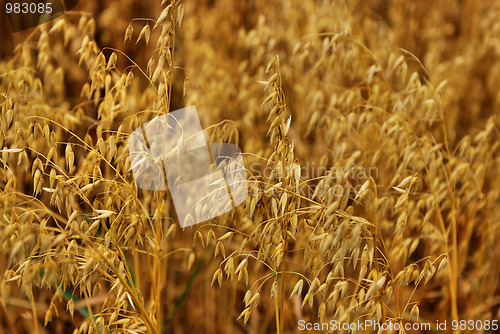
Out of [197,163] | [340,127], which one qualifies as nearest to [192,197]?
[197,163]

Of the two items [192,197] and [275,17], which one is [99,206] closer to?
[192,197]

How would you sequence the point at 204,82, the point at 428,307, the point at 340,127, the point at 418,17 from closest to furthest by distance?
the point at 340,127 < the point at 428,307 < the point at 204,82 < the point at 418,17

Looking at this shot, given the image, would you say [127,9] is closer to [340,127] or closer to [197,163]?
[197,163]

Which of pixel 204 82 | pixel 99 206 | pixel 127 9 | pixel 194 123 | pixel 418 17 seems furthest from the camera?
pixel 418 17

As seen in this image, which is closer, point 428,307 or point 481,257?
point 481,257

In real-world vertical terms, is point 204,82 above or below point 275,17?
below

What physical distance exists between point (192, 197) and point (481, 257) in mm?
944

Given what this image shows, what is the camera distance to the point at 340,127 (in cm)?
138

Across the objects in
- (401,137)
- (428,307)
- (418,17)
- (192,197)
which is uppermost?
(418,17)

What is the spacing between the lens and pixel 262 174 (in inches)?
65.1

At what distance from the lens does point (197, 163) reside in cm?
140

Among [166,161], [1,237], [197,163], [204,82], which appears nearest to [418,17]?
[204,82]

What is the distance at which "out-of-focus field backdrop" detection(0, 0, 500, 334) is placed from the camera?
1.01 m

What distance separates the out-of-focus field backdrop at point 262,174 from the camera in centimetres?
101
